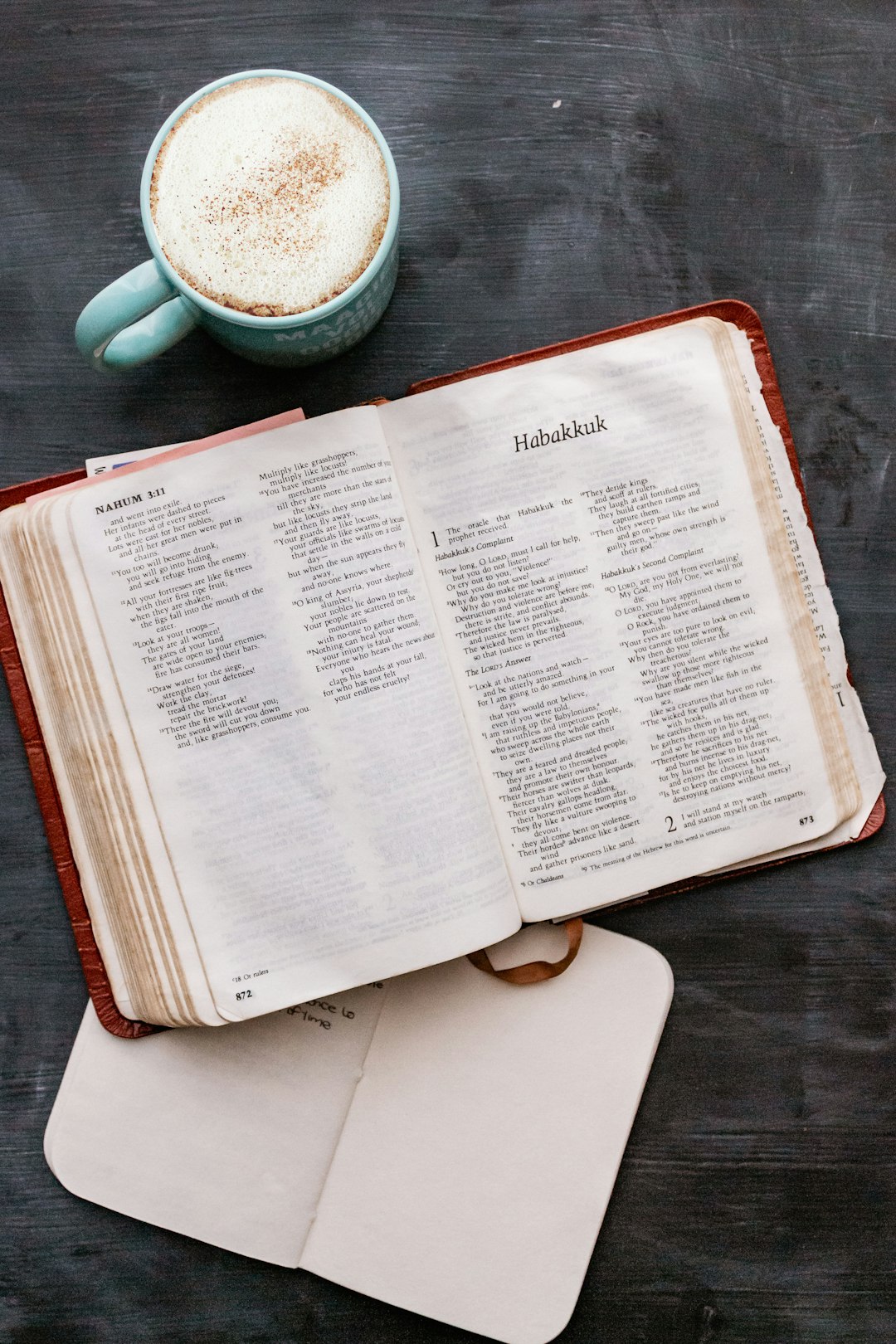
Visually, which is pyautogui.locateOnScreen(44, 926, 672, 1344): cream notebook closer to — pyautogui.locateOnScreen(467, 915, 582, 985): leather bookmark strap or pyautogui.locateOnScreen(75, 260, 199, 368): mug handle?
pyautogui.locateOnScreen(467, 915, 582, 985): leather bookmark strap

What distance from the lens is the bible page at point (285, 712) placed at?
0.53m

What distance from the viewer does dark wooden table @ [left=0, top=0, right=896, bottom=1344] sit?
56 cm

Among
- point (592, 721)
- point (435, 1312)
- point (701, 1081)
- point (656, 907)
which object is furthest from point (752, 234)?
point (435, 1312)

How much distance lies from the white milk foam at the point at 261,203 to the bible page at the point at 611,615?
0.35 feet

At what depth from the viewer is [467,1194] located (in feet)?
1.85

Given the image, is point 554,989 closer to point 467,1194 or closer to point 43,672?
point 467,1194

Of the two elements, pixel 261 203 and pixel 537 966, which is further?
pixel 537 966

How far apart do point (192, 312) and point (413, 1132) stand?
48 cm

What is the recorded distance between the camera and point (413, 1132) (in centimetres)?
56

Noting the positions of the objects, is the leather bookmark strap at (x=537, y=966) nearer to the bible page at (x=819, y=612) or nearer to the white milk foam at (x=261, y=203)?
the bible page at (x=819, y=612)

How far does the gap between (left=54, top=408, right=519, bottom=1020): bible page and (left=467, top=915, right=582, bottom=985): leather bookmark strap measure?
0.12 feet

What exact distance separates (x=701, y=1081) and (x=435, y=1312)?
0.21 metres

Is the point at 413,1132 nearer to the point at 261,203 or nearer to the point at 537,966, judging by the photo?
the point at 537,966

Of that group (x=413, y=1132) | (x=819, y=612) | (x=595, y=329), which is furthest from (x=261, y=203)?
(x=413, y=1132)
